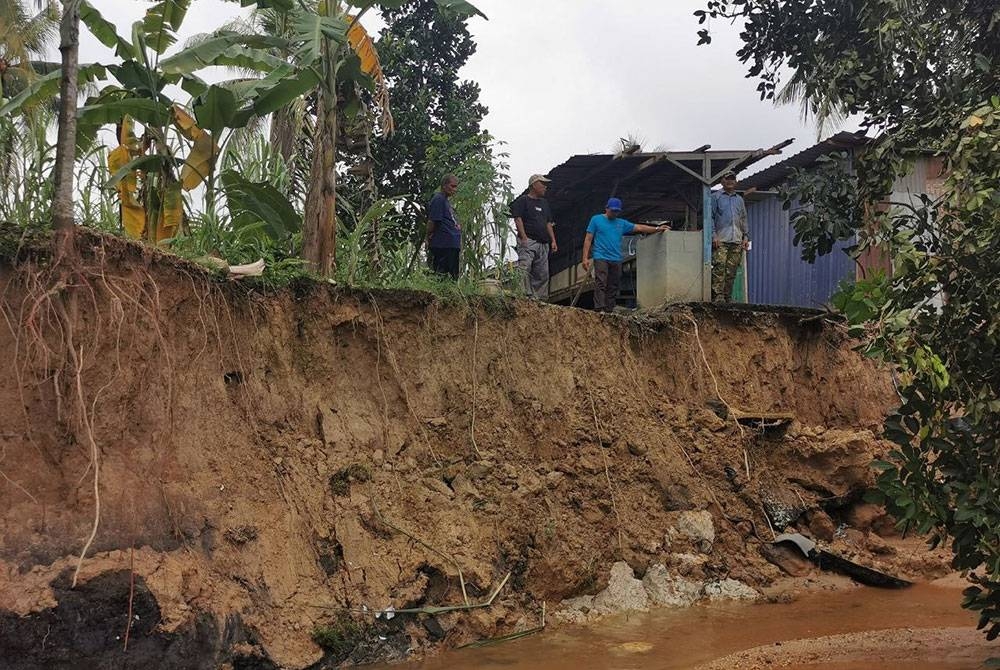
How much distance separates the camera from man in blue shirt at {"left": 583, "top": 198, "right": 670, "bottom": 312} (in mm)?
11008

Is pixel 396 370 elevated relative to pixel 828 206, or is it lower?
lower

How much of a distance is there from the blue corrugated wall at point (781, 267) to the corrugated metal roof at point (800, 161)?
362 mm

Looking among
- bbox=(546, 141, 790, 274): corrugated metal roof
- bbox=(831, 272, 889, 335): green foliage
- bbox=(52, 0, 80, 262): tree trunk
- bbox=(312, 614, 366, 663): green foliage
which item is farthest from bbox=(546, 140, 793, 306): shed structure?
bbox=(52, 0, 80, 262): tree trunk

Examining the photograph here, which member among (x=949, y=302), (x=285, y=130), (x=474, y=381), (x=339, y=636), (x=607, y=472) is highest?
(x=285, y=130)

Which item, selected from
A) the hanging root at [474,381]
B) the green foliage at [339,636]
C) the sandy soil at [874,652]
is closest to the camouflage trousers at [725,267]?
the hanging root at [474,381]

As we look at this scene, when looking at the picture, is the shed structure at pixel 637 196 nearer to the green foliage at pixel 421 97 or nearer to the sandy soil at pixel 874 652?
the green foliage at pixel 421 97

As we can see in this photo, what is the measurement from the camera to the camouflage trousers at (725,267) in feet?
37.4

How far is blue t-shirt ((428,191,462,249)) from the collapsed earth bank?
99 centimetres

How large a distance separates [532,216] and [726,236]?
7.34ft

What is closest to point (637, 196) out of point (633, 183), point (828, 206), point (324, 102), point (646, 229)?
point (633, 183)

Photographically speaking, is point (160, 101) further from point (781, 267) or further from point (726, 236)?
point (781, 267)

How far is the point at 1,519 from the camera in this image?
20.8 feet

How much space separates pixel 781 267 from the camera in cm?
1430

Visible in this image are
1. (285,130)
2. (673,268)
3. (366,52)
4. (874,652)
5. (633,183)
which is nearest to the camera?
Result: (874,652)
